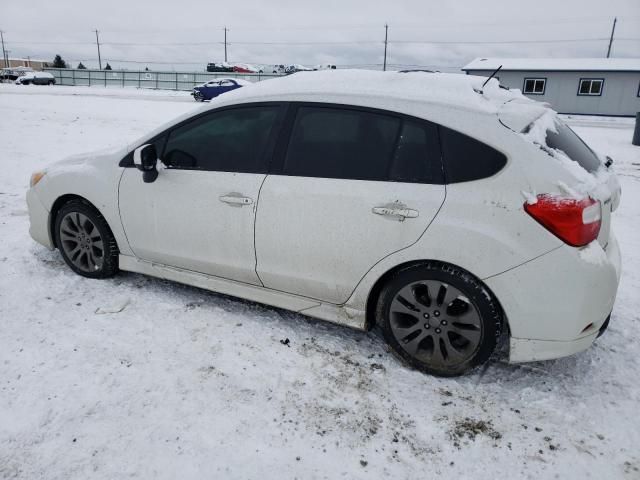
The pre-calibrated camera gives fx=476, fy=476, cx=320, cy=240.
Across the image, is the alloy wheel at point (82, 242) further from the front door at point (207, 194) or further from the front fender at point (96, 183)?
the front door at point (207, 194)

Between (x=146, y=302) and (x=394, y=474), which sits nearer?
(x=394, y=474)

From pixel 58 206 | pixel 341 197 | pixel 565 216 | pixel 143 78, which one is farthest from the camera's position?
pixel 143 78

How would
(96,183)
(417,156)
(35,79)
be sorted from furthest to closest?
(35,79) < (96,183) < (417,156)

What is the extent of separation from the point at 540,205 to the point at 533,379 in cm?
117

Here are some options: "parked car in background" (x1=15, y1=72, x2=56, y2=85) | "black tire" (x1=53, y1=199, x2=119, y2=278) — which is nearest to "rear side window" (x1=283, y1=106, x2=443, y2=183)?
"black tire" (x1=53, y1=199, x2=119, y2=278)

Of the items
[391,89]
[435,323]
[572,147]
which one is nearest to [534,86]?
[572,147]

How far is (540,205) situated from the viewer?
8.12ft

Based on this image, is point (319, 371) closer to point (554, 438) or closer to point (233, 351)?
point (233, 351)

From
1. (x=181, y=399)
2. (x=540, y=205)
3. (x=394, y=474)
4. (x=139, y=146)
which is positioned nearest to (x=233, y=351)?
(x=181, y=399)

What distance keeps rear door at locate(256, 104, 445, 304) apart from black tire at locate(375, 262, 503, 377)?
8.6 inches

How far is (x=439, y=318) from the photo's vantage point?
2.80 m

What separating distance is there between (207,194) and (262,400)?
147cm

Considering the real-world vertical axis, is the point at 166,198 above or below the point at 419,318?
above

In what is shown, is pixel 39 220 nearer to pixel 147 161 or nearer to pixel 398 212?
pixel 147 161
